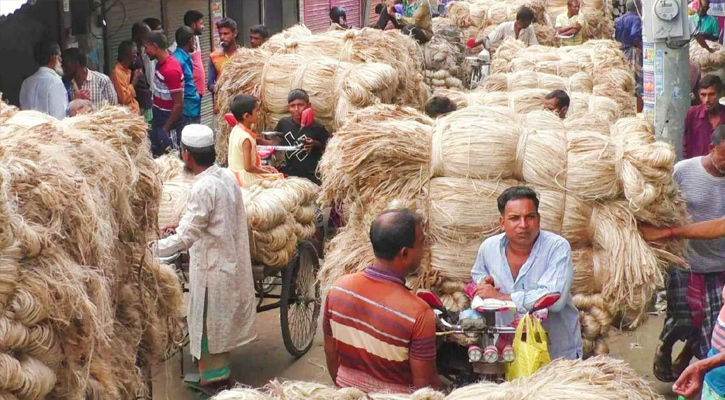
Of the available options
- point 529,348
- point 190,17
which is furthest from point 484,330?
point 190,17

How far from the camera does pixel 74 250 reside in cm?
403

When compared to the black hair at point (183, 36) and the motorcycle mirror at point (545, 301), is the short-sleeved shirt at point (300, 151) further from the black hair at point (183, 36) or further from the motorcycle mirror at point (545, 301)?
the motorcycle mirror at point (545, 301)

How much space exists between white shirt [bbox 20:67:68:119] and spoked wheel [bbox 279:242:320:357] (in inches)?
125

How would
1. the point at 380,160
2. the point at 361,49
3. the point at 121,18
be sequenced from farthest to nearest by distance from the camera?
the point at 121,18, the point at 361,49, the point at 380,160

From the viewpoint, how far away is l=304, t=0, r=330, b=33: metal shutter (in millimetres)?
21219

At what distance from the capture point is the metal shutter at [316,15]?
69.6 ft

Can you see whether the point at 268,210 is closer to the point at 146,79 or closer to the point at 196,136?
the point at 196,136

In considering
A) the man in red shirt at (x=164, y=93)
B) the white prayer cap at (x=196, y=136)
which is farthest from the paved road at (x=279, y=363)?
the man in red shirt at (x=164, y=93)

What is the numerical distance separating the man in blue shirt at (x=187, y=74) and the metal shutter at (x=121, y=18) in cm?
110

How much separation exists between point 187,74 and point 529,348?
8.02 meters

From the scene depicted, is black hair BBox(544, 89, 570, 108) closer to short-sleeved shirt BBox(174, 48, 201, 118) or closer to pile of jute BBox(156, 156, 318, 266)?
pile of jute BBox(156, 156, 318, 266)

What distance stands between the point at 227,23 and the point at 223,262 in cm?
650

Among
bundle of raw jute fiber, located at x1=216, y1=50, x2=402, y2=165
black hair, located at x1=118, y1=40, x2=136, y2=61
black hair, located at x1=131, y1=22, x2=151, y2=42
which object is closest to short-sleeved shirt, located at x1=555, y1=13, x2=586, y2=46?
bundle of raw jute fiber, located at x1=216, y1=50, x2=402, y2=165

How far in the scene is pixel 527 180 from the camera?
557 centimetres
